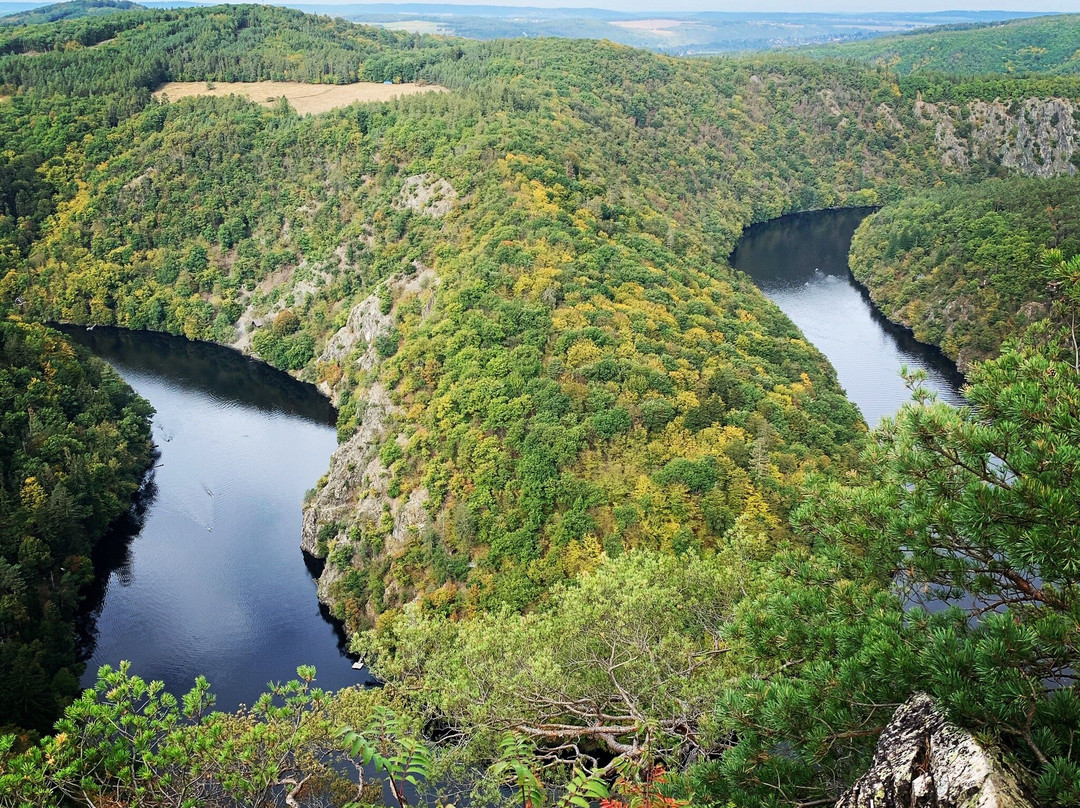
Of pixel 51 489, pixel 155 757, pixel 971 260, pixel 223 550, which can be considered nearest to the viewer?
pixel 155 757

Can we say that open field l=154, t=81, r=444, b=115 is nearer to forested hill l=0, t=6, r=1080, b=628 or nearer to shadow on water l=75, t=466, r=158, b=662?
forested hill l=0, t=6, r=1080, b=628

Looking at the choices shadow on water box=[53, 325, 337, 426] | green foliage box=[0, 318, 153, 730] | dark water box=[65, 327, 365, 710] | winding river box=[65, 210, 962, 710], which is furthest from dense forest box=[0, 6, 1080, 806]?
dark water box=[65, 327, 365, 710]

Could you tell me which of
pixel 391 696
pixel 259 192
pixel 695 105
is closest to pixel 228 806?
pixel 391 696

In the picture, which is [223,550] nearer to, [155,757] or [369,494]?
[369,494]

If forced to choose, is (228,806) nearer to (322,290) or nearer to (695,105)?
(322,290)

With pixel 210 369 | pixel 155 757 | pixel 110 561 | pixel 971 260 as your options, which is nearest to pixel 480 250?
pixel 110 561
